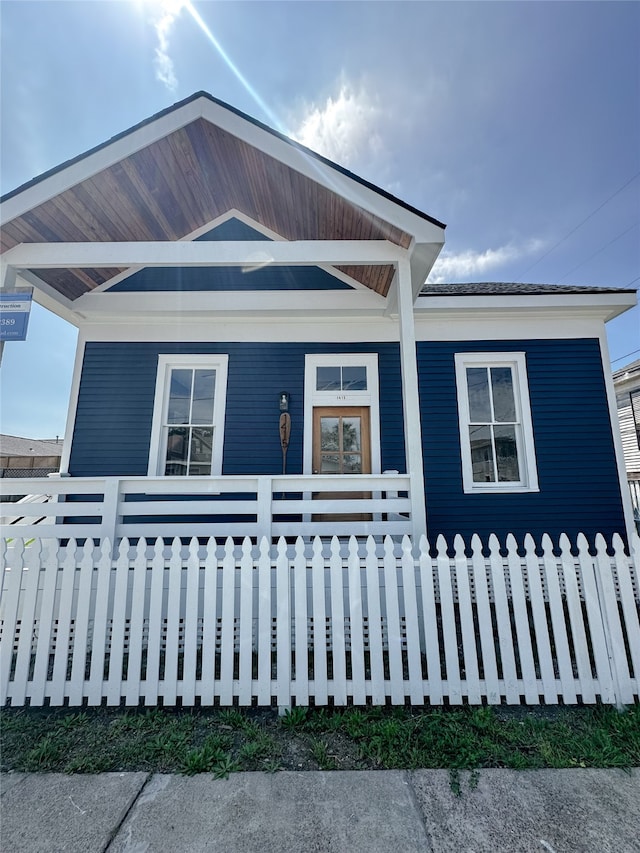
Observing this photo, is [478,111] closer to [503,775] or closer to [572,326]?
[572,326]

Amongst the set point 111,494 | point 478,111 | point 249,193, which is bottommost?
point 111,494

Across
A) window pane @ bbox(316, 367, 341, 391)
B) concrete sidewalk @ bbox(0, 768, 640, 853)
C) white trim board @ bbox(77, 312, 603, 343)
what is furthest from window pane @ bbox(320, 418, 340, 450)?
concrete sidewalk @ bbox(0, 768, 640, 853)

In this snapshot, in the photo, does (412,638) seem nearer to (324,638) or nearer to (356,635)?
(356,635)

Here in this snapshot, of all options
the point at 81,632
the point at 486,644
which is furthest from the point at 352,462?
the point at 81,632

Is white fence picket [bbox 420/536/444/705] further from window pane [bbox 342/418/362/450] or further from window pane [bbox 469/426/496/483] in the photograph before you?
window pane [bbox 469/426/496/483]

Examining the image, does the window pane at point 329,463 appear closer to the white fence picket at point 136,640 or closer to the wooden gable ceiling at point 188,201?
the wooden gable ceiling at point 188,201

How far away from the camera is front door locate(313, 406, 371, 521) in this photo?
5.52 metres

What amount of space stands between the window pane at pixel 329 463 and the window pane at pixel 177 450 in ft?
6.71

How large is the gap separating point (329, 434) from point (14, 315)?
3.93 metres

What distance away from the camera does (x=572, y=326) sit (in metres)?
5.70

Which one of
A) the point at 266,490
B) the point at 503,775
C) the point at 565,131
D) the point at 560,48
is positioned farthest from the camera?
the point at 565,131

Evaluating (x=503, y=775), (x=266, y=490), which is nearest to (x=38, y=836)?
(x=503, y=775)

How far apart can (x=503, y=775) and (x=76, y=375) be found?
6.49 metres

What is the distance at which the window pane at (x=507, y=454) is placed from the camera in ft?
18.1
